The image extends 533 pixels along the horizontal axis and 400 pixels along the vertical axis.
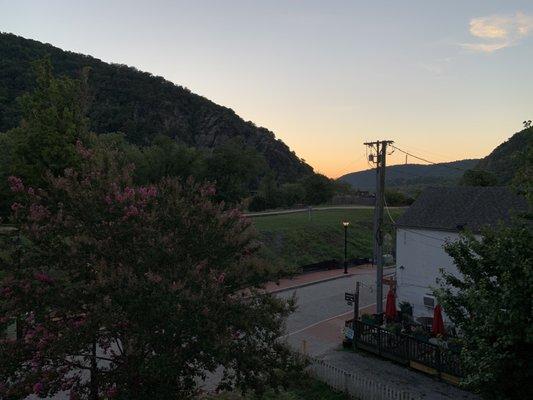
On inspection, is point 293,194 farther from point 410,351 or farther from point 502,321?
point 502,321

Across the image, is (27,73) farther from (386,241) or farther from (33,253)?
(33,253)

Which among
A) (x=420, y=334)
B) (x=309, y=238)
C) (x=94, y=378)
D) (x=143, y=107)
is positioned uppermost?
(x=143, y=107)

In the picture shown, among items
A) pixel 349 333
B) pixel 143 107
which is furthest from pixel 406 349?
pixel 143 107

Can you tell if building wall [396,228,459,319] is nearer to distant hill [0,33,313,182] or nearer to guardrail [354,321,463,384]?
guardrail [354,321,463,384]

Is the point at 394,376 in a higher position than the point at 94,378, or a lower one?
lower

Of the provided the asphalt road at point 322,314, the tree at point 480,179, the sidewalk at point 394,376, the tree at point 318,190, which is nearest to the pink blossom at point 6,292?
the asphalt road at point 322,314

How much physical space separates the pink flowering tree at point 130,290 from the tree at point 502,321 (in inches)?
157

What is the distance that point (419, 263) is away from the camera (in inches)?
882

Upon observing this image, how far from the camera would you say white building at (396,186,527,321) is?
21.0 metres

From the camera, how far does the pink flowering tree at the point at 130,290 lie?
8109mm

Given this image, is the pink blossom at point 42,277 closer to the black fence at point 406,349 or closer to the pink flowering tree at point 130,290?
the pink flowering tree at point 130,290

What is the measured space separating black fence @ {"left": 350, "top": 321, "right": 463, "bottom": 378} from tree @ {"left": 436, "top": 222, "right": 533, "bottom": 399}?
6.52 meters

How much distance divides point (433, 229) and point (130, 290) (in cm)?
1740

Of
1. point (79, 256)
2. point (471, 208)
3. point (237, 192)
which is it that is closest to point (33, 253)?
point (79, 256)
